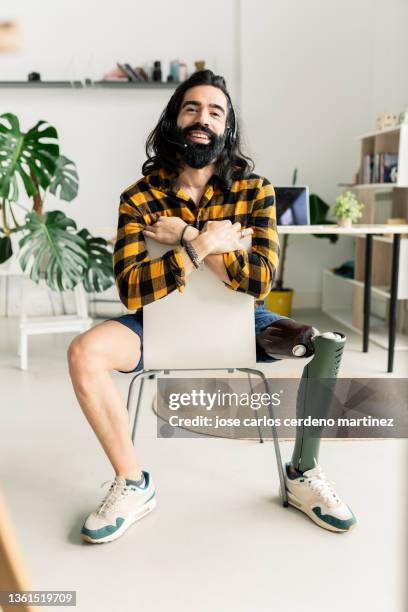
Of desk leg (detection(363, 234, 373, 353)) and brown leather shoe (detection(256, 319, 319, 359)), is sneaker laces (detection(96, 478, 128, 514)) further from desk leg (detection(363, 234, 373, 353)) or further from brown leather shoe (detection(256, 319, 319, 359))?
desk leg (detection(363, 234, 373, 353))

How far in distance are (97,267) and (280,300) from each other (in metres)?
1.69

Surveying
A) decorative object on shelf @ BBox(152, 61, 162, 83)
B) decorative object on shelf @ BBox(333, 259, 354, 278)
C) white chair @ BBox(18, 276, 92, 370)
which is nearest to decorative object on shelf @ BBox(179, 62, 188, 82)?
decorative object on shelf @ BBox(152, 61, 162, 83)

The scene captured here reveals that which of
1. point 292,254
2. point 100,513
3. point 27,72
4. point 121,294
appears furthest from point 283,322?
point 27,72

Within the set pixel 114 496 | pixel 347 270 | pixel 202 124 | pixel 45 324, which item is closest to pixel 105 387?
pixel 114 496

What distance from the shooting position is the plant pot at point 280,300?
4590 millimetres

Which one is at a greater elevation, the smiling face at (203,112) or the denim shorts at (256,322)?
the smiling face at (203,112)

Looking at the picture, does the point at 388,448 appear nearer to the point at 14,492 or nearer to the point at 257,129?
the point at 14,492

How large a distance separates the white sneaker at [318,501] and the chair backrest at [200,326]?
1.23 ft

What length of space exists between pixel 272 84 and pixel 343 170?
865mm

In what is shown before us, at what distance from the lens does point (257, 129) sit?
4812 mm

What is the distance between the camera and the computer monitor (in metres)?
3.36

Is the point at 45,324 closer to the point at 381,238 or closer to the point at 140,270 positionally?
the point at 140,270

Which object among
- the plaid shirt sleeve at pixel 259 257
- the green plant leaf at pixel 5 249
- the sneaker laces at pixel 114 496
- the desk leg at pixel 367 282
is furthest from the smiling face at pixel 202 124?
the desk leg at pixel 367 282

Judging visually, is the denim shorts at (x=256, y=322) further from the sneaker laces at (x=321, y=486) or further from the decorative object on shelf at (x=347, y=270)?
the decorative object on shelf at (x=347, y=270)
